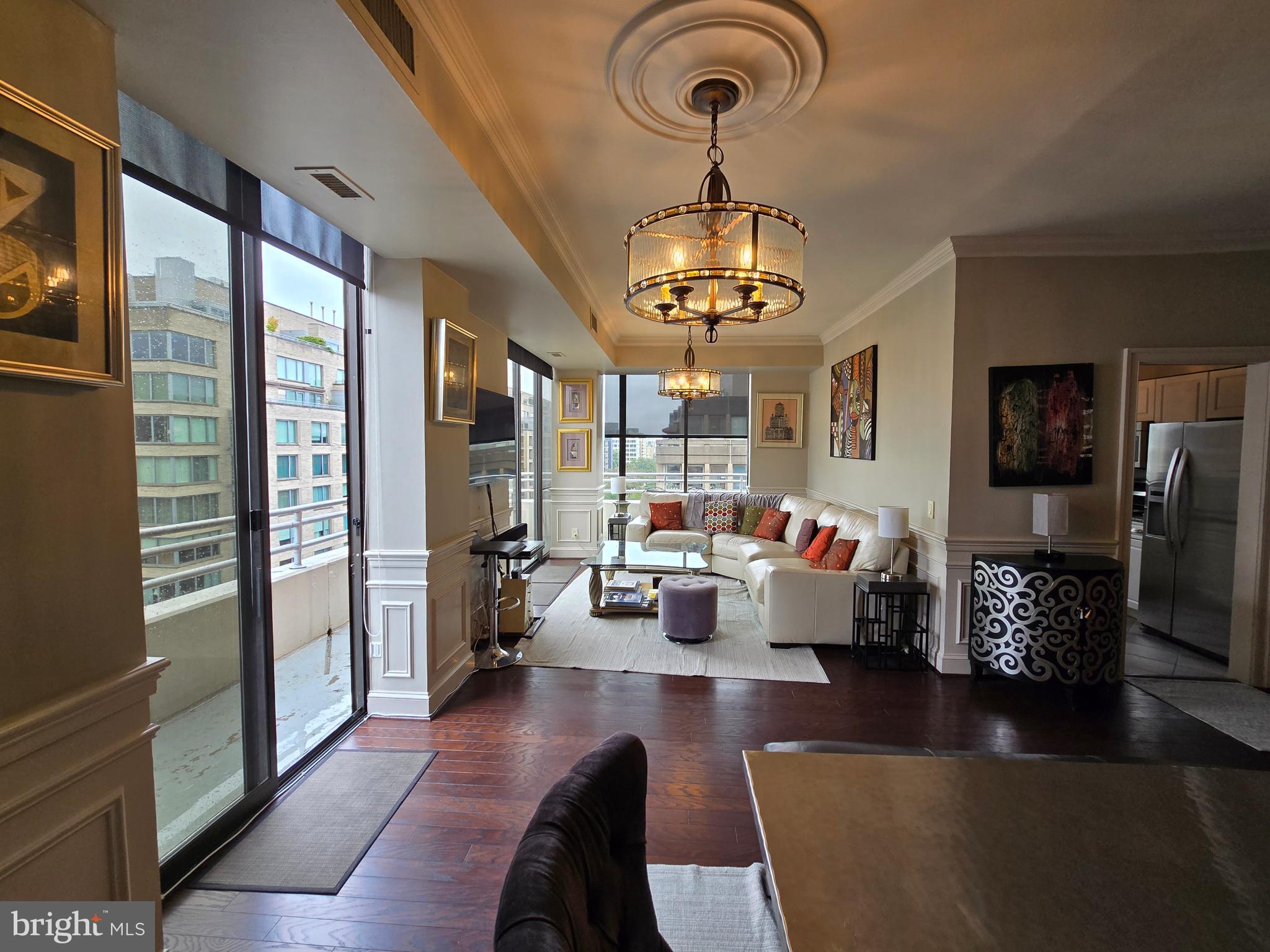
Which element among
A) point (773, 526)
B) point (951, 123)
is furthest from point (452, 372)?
point (773, 526)

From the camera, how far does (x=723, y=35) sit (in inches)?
64.4

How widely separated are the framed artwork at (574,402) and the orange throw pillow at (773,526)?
2673 mm

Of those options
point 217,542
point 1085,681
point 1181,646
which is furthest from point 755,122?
point 1181,646

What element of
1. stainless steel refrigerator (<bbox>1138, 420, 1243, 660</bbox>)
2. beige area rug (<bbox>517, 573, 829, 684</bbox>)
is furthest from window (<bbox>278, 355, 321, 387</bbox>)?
stainless steel refrigerator (<bbox>1138, 420, 1243, 660</bbox>)

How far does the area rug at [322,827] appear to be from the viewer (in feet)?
6.28

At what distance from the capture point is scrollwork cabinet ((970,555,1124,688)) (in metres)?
3.17

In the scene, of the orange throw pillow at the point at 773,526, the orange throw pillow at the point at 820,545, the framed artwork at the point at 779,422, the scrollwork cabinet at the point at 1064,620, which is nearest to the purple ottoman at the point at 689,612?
the orange throw pillow at the point at 820,545

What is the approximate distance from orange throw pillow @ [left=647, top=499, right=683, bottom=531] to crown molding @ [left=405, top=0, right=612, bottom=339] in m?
4.36

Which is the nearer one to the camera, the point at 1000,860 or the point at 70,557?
the point at 1000,860

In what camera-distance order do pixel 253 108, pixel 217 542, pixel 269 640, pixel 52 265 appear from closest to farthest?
pixel 52 265, pixel 253 108, pixel 217 542, pixel 269 640

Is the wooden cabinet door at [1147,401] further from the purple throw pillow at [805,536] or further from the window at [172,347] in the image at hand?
the window at [172,347]

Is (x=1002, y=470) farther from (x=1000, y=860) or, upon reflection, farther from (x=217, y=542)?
(x=217, y=542)

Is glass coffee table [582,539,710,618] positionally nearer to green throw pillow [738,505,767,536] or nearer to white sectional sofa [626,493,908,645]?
white sectional sofa [626,493,908,645]

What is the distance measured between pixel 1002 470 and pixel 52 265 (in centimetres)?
430
